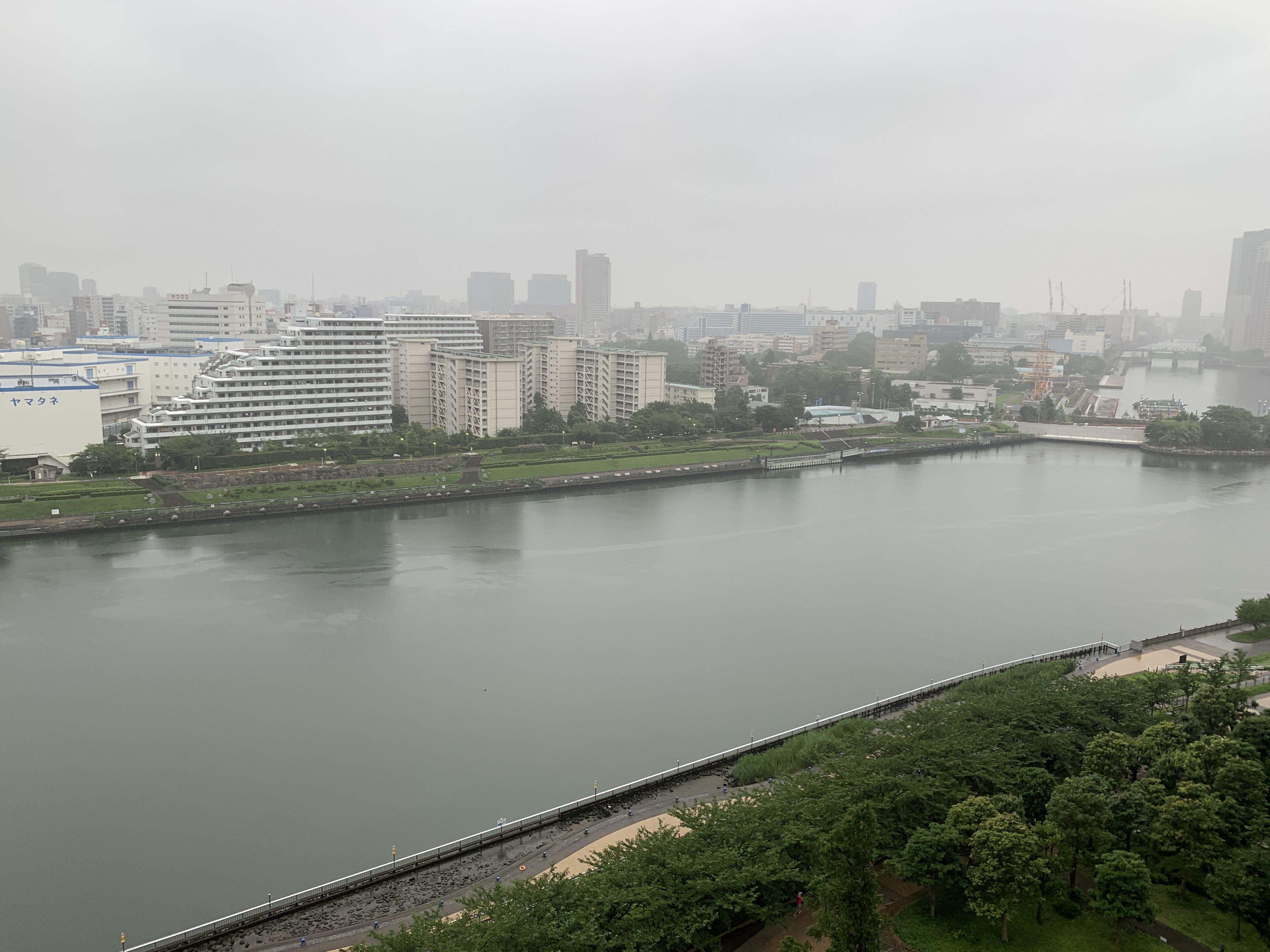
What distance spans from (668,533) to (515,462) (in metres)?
4.24

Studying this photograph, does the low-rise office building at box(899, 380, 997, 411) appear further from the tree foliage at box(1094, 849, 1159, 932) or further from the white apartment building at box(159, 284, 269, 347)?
the tree foliage at box(1094, 849, 1159, 932)

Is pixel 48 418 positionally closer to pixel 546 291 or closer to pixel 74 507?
pixel 74 507

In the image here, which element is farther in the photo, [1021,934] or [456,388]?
[456,388]

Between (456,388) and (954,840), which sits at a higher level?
(456,388)

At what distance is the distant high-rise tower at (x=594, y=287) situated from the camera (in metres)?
62.6

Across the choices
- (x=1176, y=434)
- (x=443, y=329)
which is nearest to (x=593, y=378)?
(x=443, y=329)

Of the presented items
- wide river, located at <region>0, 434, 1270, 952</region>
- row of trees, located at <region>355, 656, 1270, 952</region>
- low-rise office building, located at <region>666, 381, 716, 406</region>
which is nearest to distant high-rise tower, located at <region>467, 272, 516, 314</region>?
low-rise office building, located at <region>666, 381, 716, 406</region>

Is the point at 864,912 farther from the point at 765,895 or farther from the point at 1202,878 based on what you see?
the point at 1202,878

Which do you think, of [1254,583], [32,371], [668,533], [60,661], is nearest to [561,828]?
[60,661]

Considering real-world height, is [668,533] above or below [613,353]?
below

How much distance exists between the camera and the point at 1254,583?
9062 mm

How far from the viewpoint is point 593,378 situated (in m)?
19.7

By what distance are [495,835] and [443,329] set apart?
19.1 metres

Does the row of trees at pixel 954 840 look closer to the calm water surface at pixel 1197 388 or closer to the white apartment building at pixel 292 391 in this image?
the white apartment building at pixel 292 391
